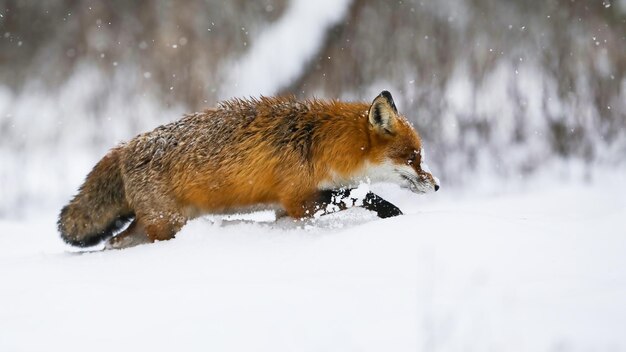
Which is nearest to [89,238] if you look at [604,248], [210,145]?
[210,145]

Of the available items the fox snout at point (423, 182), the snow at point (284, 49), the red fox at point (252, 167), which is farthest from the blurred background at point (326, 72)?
the red fox at point (252, 167)

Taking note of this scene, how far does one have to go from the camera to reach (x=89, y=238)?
190 inches

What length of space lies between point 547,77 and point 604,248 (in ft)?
18.7

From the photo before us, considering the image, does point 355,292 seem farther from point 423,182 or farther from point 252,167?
point 423,182

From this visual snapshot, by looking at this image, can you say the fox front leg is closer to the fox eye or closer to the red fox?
the red fox

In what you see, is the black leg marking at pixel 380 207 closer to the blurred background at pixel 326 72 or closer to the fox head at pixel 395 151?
the fox head at pixel 395 151

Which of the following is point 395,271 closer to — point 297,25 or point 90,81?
point 297,25

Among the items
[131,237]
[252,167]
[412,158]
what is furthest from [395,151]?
[131,237]

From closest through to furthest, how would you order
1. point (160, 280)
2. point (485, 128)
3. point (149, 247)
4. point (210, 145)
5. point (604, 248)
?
point (604, 248) < point (160, 280) < point (149, 247) < point (210, 145) < point (485, 128)

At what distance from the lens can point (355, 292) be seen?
2.86 m

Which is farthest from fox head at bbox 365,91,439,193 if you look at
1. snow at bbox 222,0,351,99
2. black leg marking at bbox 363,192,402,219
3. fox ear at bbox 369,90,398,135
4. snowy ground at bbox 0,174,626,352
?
snow at bbox 222,0,351,99

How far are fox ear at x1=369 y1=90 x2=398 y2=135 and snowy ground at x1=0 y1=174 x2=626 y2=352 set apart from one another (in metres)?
0.93

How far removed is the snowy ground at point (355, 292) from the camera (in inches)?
97.2

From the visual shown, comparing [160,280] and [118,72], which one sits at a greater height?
[118,72]
